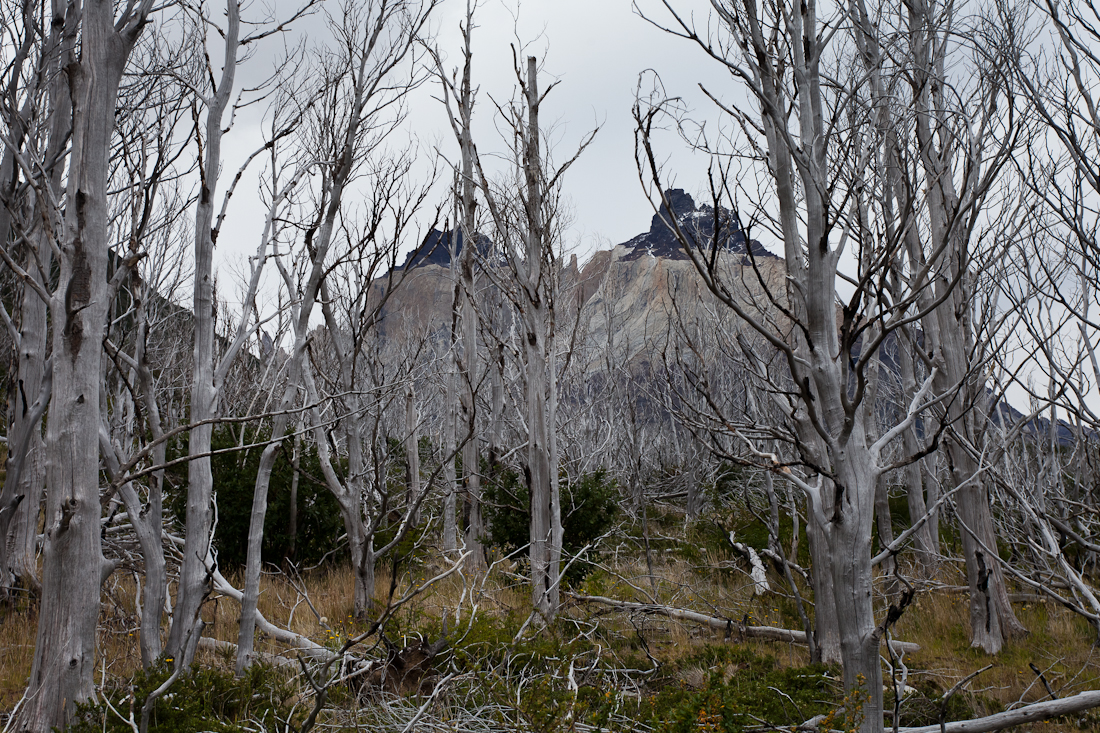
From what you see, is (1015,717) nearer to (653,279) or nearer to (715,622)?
(715,622)

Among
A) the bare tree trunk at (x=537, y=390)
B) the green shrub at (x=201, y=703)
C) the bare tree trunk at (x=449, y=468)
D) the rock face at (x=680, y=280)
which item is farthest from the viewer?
the bare tree trunk at (x=449, y=468)

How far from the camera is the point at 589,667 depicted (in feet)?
15.8

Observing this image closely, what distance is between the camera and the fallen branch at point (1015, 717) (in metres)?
2.96

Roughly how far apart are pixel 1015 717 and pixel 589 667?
2.63 meters

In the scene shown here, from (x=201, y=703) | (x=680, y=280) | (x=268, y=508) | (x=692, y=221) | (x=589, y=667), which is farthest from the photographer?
(x=680, y=280)

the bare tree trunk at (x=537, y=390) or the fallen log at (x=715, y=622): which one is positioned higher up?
the bare tree trunk at (x=537, y=390)

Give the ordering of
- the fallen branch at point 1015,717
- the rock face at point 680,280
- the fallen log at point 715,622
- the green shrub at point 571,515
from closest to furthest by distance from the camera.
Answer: the fallen branch at point 1015,717, the rock face at point 680,280, the fallen log at point 715,622, the green shrub at point 571,515

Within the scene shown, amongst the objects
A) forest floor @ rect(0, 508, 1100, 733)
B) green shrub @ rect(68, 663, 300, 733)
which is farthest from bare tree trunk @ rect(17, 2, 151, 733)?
forest floor @ rect(0, 508, 1100, 733)

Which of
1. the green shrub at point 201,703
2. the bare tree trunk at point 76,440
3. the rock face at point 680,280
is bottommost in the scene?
the green shrub at point 201,703

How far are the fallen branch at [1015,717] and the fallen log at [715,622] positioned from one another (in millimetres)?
3328

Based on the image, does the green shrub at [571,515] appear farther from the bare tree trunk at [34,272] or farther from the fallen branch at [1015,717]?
the fallen branch at [1015,717]

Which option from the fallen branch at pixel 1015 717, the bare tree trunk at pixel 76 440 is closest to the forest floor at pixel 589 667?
the bare tree trunk at pixel 76 440

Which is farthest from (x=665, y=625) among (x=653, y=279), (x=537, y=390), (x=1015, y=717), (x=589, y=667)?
(x=653, y=279)

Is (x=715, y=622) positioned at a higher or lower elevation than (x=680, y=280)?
lower
